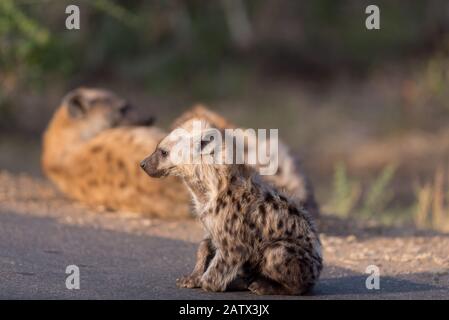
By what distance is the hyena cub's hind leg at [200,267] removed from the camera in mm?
5555

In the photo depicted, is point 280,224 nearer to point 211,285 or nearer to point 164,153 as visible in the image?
point 211,285

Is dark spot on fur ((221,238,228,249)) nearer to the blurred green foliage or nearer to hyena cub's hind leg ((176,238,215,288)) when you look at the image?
hyena cub's hind leg ((176,238,215,288))

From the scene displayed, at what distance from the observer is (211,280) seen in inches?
214

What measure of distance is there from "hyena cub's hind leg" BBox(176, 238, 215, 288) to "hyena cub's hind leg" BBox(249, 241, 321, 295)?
1.06ft

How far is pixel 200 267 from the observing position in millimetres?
5621

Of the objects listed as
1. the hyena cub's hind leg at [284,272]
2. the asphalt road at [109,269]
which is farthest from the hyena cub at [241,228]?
the asphalt road at [109,269]

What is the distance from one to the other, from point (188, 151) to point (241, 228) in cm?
57

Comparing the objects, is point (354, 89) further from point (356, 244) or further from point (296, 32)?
point (356, 244)

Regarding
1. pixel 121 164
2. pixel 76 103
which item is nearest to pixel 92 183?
→ pixel 121 164

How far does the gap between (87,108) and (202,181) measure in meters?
4.61

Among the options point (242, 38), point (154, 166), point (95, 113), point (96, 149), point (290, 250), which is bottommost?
point (290, 250)

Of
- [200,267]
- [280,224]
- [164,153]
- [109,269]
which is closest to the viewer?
[280,224]

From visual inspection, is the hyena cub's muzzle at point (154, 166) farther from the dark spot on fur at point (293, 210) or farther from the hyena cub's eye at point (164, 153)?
the dark spot on fur at point (293, 210)

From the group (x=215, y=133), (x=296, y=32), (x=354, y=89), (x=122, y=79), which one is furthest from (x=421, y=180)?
(x=215, y=133)
